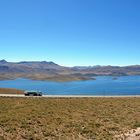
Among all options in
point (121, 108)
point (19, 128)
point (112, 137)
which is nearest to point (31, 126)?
point (19, 128)

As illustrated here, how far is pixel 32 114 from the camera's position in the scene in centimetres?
3731

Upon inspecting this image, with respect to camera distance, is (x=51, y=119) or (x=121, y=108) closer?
(x=51, y=119)

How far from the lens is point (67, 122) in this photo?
3316cm

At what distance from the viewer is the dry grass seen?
2784 centimetres

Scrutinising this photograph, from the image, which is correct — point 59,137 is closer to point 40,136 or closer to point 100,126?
point 40,136

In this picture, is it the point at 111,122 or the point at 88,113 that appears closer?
the point at 111,122

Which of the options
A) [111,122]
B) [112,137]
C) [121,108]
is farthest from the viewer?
[121,108]

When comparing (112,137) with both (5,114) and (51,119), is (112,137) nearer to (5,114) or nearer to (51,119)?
(51,119)


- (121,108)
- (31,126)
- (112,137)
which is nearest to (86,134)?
(112,137)

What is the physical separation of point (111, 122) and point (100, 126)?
2.86 meters

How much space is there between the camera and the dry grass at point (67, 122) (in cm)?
2784

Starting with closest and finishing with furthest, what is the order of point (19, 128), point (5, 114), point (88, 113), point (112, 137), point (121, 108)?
point (112, 137) → point (19, 128) → point (5, 114) → point (88, 113) → point (121, 108)

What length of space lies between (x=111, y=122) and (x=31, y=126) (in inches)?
378

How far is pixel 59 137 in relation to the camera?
88.9 ft
